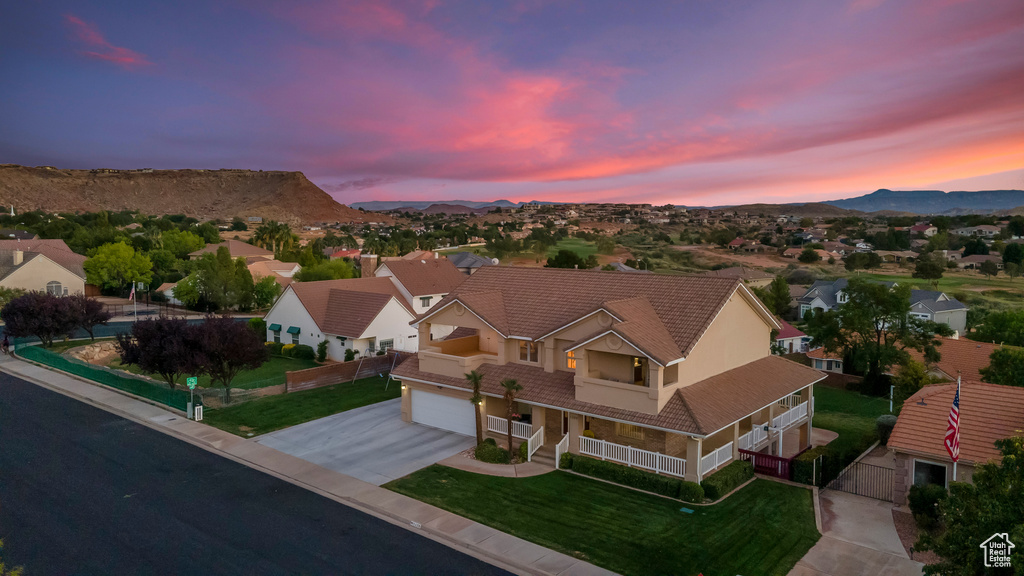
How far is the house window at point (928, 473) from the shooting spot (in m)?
18.4

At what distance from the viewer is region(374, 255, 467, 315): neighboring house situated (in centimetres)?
5412

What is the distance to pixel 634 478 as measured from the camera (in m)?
20.2

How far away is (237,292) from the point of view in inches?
2552

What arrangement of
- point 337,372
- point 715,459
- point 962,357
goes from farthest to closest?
point 962,357
point 337,372
point 715,459

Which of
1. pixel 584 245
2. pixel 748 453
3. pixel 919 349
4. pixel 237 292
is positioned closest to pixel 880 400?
pixel 919 349

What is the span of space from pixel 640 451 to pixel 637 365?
3581mm

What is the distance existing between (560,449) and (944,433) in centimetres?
1241

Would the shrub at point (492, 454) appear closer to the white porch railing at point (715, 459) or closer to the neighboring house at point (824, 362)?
the white porch railing at point (715, 459)

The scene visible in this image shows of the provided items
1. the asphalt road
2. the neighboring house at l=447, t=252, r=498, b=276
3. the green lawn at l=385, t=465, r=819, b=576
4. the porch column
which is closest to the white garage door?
the green lawn at l=385, t=465, r=819, b=576

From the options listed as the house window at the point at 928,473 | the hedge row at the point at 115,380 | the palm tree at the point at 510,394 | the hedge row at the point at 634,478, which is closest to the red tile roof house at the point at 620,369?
the hedge row at the point at 634,478

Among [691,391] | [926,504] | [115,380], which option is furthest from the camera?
[115,380]

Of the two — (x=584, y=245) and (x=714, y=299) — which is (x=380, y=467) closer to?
(x=714, y=299)

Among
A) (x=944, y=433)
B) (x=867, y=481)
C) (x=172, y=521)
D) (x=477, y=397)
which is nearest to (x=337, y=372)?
(x=477, y=397)

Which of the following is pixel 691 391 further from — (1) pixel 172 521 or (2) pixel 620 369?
(1) pixel 172 521
